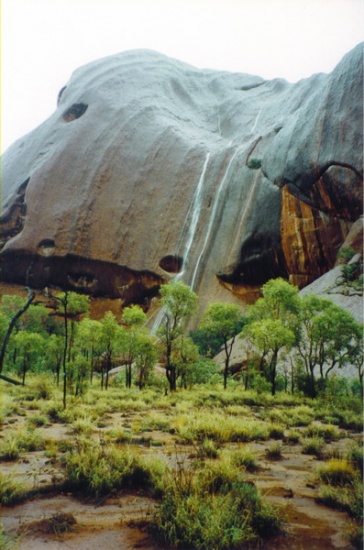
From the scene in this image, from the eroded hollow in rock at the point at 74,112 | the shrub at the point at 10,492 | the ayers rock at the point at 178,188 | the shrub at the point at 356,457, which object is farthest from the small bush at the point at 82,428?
the eroded hollow in rock at the point at 74,112

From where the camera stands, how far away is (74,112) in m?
A: 55.2

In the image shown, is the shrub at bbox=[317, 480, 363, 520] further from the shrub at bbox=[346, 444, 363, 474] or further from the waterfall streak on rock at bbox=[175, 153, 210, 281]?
the waterfall streak on rock at bbox=[175, 153, 210, 281]

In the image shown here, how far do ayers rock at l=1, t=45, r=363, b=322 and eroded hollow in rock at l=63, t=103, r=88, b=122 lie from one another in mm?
146

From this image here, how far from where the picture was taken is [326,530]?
15.4ft

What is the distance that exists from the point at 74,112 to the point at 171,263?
29.5 meters

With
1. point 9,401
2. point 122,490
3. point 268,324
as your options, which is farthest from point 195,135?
point 122,490

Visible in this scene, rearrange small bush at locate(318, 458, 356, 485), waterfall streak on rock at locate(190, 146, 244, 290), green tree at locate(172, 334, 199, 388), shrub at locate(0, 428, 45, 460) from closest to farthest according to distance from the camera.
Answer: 1. small bush at locate(318, 458, 356, 485)
2. shrub at locate(0, 428, 45, 460)
3. green tree at locate(172, 334, 199, 388)
4. waterfall streak on rock at locate(190, 146, 244, 290)

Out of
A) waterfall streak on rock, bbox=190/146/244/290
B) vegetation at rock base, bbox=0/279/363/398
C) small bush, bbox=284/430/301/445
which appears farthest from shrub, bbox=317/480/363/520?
waterfall streak on rock, bbox=190/146/244/290

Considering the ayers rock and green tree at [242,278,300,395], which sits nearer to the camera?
green tree at [242,278,300,395]

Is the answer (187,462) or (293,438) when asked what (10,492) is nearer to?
(187,462)

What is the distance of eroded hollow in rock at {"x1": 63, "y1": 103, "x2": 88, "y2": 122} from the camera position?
5464cm

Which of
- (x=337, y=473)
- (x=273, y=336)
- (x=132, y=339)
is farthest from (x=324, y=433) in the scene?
(x=132, y=339)

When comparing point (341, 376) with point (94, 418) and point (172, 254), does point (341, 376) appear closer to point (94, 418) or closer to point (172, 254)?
point (94, 418)

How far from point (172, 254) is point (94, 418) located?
2945 centimetres
